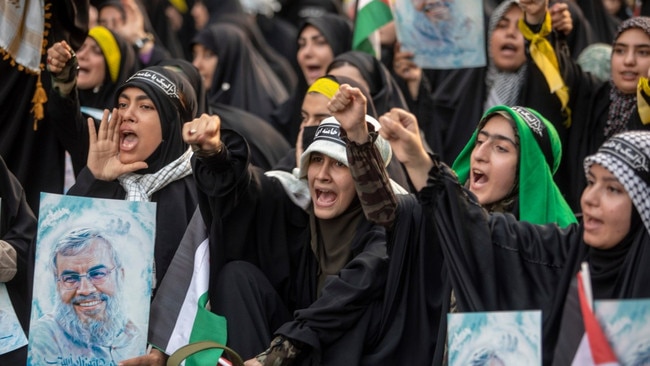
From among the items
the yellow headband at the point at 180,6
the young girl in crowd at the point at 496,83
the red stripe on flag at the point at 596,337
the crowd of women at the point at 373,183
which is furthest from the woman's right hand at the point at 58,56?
the yellow headband at the point at 180,6

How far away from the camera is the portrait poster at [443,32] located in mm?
6434

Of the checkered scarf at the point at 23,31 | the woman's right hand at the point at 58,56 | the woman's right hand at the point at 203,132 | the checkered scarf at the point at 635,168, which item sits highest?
the checkered scarf at the point at 23,31

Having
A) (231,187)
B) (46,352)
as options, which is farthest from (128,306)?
(231,187)

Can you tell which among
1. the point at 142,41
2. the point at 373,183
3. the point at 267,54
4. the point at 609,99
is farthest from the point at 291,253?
the point at 267,54

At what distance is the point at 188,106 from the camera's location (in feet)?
18.9

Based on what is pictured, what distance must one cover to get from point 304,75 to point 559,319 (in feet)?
13.1

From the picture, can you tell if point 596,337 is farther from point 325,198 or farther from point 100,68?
point 100,68

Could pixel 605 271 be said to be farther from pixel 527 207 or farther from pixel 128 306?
pixel 128 306

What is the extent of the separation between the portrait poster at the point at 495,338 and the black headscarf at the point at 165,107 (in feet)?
6.34

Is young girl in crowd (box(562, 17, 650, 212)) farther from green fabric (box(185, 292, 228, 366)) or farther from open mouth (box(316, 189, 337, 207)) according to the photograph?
green fabric (box(185, 292, 228, 366))

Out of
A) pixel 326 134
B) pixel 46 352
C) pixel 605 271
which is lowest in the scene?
pixel 46 352

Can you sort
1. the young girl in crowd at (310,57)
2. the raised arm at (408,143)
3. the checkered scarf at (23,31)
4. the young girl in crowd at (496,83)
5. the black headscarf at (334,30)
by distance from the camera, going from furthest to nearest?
the black headscarf at (334,30), the young girl in crowd at (310,57), the young girl in crowd at (496,83), the checkered scarf at (23,31), the raised arm at (408,143)

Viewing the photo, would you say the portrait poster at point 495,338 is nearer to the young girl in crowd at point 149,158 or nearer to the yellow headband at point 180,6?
the young girl in crowd at point 149,158

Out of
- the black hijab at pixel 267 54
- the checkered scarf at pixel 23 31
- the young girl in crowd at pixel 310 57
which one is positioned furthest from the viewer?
the black hijab at pixel 267 54
